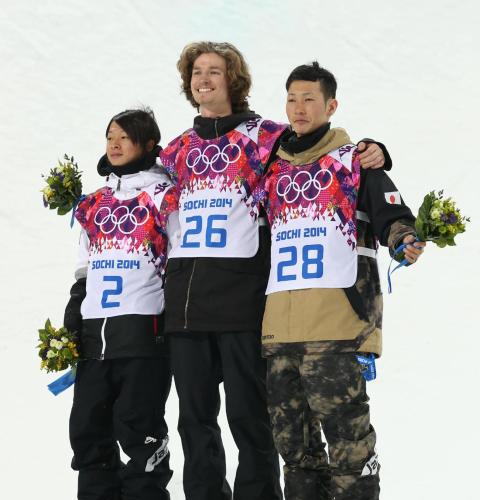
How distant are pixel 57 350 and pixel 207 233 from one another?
80cm

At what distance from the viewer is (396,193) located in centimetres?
347

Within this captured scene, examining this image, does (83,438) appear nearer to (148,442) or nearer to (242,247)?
(148,442)

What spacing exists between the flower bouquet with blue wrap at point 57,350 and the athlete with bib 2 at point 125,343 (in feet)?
0.18

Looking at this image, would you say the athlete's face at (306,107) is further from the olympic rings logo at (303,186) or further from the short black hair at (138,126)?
the short black hair at (138,126)

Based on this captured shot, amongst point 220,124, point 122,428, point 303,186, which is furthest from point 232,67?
point 122,428

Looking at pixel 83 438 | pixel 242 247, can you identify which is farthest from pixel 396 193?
pixel 83 438

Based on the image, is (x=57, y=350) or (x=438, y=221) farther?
(x=57, y=350)

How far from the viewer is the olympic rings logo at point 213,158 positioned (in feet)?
12.6

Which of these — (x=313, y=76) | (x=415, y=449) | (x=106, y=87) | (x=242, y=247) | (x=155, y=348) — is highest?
(x=106, y=87)

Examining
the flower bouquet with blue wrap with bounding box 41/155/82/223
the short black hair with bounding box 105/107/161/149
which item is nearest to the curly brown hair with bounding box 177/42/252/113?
the short black hair with bounding box 105/107/161/149

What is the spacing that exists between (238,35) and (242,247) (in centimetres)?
854

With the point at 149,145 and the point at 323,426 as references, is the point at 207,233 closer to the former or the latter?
the point at 149,145

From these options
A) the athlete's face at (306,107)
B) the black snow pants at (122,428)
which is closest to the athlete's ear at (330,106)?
the athlete's face at (306,107)

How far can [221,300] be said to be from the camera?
368 centimetres
